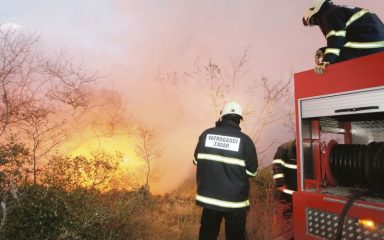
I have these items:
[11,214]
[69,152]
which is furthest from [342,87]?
[69,152]

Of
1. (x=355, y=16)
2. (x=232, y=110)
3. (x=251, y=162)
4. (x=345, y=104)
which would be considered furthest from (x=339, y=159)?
(x=355, y=16)

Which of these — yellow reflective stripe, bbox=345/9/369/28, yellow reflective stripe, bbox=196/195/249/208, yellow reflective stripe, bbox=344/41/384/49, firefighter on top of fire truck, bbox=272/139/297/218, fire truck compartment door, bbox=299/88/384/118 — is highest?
yellow reflective stripe, bbox=345/9/369/28

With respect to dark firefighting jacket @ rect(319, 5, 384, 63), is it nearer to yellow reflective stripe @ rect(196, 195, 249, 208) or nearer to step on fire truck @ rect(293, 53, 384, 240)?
step on fire truck @ rect(293, 53, 384, 240)

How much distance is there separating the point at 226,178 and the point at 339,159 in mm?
1409

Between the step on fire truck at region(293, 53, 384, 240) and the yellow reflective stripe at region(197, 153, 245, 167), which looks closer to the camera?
the step on fire truck at region(293, 53, 384, 240)

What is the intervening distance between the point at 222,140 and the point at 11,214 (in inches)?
124

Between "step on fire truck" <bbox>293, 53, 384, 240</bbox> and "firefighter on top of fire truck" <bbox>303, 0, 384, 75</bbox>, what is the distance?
1.77ft

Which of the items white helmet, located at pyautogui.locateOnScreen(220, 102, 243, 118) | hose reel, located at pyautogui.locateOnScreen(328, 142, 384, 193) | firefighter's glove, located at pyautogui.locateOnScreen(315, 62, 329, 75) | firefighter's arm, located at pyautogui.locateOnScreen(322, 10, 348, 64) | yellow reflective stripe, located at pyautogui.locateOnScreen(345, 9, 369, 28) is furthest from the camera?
white helmet, located at pyautogui.locateOnScreen(220, 102, 243, 118)

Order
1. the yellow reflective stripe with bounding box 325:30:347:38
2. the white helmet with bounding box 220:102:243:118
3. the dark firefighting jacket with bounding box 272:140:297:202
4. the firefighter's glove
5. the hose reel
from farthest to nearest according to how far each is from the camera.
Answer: the dark firefighting jacket with bounding box 272:140:297:202 < the white helmet with bounding box 220:102:243:118 < the yellow reflective stripe with bounding box 325:30:347:38 < the firefighter's glove < the hose reel

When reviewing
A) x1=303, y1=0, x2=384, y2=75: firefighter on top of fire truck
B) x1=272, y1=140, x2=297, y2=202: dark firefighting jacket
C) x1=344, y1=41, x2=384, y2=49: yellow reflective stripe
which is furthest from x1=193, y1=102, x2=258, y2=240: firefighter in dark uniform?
x1=344, y1=41, x2=384, y2=49: yellow reflective stripe

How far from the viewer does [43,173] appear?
19.2 ft

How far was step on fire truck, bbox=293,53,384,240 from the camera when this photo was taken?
306cm

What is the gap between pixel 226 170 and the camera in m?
3.83

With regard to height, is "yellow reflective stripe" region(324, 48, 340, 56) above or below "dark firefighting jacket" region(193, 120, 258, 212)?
above
